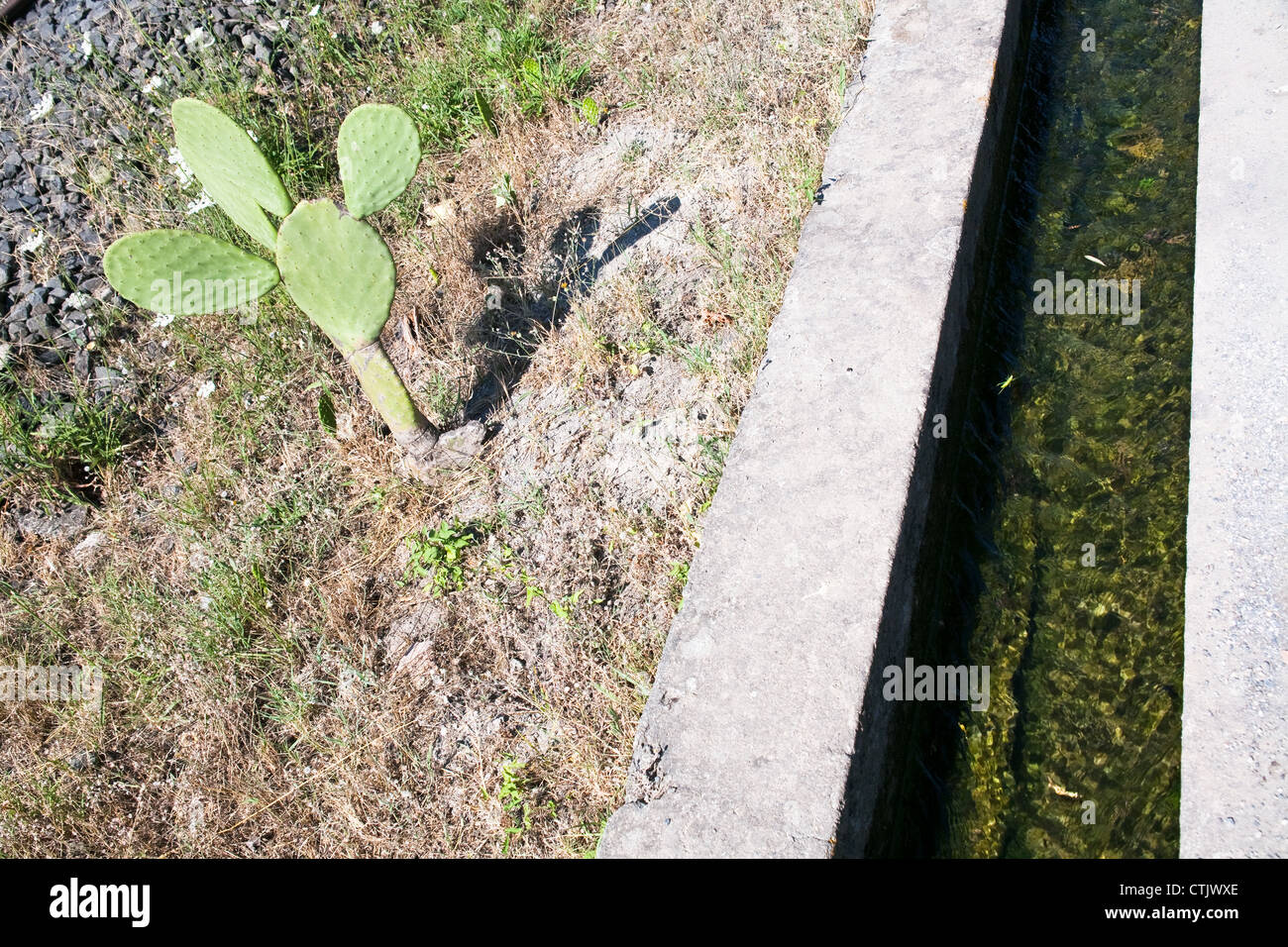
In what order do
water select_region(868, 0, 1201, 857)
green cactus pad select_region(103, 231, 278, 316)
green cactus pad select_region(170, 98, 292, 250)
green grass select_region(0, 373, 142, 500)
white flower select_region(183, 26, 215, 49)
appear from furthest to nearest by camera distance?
white flower select_region(183, 26, 215, 49), green grass select_region(0, 373, 142, 500), green cactus pad select_region(170, 98, 292, 250), green cactus pad select_region(103, 231, 278, 316), water select_region(868, 0, 1201, 857)

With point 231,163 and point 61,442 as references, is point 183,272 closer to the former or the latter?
point 231,163

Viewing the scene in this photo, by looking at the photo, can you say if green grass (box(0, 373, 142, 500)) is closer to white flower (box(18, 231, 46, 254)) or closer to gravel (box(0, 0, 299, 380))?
gravel (box(0, 0, 299, 380))

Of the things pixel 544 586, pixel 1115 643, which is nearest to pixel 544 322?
pixel 544 586

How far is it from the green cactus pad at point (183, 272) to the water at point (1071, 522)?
82.3 inches

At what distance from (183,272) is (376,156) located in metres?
0.65

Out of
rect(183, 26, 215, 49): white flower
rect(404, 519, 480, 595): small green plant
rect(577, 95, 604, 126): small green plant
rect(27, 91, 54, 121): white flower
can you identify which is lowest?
rect(404, 519, 480, 595): small green plant

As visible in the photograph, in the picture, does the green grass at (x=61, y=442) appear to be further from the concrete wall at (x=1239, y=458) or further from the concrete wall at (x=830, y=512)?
the concrete wall at (x=1239, y=458)

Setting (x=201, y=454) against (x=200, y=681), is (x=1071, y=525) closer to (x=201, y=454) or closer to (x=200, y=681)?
(x=200, y=681)

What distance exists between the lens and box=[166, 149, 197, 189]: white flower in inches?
163

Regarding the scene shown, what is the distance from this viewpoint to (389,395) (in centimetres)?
312

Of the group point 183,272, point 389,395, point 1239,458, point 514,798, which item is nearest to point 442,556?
point 389,395

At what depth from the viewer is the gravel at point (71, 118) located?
13.0ft

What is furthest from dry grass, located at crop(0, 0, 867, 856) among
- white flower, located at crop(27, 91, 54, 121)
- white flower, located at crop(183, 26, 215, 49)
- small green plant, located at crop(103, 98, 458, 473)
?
white flower, located at crop(183, 26, 215, 49)
